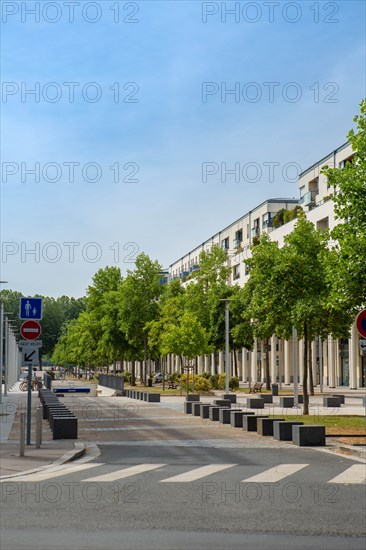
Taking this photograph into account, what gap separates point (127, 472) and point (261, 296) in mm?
15978

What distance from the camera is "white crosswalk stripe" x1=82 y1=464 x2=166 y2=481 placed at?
43.7 feet

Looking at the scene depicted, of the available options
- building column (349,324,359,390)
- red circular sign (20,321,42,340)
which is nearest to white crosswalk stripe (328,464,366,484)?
red circular sign (20,321,42,340)

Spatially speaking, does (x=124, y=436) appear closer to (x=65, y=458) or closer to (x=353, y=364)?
(x=65, y=458)

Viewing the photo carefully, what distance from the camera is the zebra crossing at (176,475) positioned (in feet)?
42.8

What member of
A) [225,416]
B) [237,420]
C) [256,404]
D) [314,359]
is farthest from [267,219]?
[237,420]

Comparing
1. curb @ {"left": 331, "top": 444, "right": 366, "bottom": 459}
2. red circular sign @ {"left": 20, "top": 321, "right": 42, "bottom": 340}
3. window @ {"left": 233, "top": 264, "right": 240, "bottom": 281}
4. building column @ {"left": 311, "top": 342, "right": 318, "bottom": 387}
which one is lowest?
curb @ {"left": 331, "top": 444, "right": 366, "bottom": 459}

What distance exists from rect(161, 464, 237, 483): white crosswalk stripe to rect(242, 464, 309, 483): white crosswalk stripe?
2.86 feet

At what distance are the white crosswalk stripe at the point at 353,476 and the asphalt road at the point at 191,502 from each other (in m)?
0.02

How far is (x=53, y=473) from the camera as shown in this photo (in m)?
14.0

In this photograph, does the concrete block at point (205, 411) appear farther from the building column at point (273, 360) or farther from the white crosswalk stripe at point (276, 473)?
the building column at point (273, 360)

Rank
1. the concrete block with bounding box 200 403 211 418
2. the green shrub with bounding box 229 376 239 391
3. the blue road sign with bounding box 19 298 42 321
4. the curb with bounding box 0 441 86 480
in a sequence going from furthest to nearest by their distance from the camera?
the green shrub with bounding box 229 376 239 391 < the concrete block with bounding box 200 403 211 418 < the blue road sign with bounding box 19 298 42 321 < the curb with bounding box 0 441 86 480

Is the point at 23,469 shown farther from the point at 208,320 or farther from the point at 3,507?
the point at 208,320

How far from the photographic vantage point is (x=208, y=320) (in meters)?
72.0

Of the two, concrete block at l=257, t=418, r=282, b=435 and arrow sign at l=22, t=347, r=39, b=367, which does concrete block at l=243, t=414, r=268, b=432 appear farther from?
arrow sign at l=22, t=347, r=39, b=367
